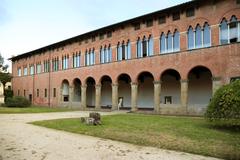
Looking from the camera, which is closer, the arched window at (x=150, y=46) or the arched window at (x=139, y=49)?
the arched window at (x=150, y=46)

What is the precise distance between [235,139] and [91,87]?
34.3 metres

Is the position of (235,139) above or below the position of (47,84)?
below

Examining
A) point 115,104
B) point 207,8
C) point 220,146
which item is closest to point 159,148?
point 220,146

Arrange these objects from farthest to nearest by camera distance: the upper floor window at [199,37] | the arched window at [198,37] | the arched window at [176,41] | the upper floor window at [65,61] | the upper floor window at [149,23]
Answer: the upper floor window at [65,61]
the upper floor window at [149,23]
the arched window at [176,41]
the arched window at [198,37]
the upper floor window at [199,37]

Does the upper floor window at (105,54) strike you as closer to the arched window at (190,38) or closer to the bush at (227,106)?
the arched window at (190,38)

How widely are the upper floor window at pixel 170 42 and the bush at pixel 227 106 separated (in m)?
12.7

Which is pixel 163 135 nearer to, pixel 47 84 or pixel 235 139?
pixel 235 139

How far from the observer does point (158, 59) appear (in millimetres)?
28453

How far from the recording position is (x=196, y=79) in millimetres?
29469

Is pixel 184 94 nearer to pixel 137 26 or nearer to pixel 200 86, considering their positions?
pixel 200 86

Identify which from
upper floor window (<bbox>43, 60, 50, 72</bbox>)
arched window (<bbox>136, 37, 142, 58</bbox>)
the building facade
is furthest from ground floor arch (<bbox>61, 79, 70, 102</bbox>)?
arched window (<bbox>136, 37, 142, 58</bbox>)

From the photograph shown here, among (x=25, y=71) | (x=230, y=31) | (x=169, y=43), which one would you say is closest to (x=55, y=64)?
(x=25, y=71)

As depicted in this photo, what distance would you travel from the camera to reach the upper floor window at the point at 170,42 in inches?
1071

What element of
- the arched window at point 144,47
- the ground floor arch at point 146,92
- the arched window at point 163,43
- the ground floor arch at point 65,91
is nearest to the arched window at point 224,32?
the arched window at point 163,43
